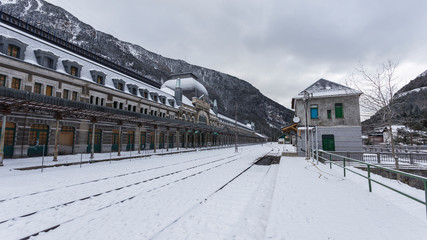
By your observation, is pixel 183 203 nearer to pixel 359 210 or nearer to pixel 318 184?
pixel 359 210

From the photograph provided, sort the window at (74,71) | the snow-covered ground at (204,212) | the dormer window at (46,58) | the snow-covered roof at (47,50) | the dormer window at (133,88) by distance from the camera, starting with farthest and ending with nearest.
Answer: the dormer window at (133,88) < the window at (74,71) < the dormer window at (46,58) < the snow-covered roof at (47,50) < the snow-covered ground at (204,212)

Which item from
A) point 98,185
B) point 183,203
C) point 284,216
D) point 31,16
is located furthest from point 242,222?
point 31,16

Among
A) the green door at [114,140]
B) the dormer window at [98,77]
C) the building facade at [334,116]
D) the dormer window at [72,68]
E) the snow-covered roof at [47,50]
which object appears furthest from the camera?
the green door at [114,140]

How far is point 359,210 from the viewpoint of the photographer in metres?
5.20

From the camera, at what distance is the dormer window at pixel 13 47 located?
53.0ft

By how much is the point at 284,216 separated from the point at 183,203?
3.03m

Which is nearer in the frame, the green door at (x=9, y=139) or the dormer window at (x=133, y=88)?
the green door at (x=9, y=139)

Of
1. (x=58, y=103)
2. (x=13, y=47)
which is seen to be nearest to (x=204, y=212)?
(x=58, y=103)

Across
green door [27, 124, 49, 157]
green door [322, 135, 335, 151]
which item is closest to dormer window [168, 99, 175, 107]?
green door [27, 124, 49, 157]

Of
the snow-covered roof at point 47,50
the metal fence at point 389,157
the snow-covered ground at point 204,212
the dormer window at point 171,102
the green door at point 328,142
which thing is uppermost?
the snow-covered roof at point 47,50

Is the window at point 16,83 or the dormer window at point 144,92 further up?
the dormer window at point 144,92

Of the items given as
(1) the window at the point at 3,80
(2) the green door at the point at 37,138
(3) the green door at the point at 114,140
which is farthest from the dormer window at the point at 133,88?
(1) the window at the point at 3,80

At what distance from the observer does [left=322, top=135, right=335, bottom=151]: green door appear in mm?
21266

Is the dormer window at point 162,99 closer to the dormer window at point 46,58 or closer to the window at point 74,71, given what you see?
the window at point 74,71
